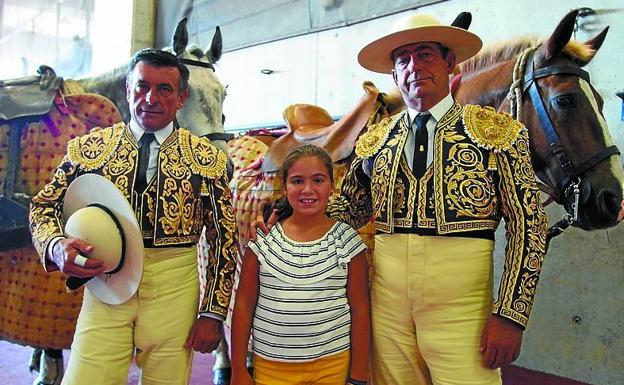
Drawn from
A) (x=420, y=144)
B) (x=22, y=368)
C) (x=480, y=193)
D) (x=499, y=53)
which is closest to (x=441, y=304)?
(x=480, y=193)

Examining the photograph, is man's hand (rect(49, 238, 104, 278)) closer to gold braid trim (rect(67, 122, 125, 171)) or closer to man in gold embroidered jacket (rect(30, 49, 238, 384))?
man in gold embroidered jacket (rect(30, 49, 238, 384))

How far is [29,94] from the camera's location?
227cm

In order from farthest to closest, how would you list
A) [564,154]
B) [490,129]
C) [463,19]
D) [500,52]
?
[500,52], [463,19], [564,154], [490,129]

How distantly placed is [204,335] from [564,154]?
1391 millimetres

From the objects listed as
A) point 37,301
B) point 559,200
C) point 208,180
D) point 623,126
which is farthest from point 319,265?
point 623,126

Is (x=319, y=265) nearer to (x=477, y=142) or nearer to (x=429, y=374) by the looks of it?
(x=429, y=374)

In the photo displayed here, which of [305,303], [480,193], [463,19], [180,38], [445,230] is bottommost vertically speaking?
[305,303]

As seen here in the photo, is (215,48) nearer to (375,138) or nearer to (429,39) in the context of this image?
(375,138)

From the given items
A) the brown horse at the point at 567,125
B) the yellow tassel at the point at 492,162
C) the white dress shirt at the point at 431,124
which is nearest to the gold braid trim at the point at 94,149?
the white dress shirt at the point at 431,124

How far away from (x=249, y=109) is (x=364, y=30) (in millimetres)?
1640

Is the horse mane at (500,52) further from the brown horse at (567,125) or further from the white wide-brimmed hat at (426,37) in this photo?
the white wide-brimmed hat at (426,37)

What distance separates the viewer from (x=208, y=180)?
165 centimetres

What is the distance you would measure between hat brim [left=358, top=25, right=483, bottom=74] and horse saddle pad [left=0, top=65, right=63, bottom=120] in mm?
1416

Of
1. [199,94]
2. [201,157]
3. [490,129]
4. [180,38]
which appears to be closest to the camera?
[490,129]
